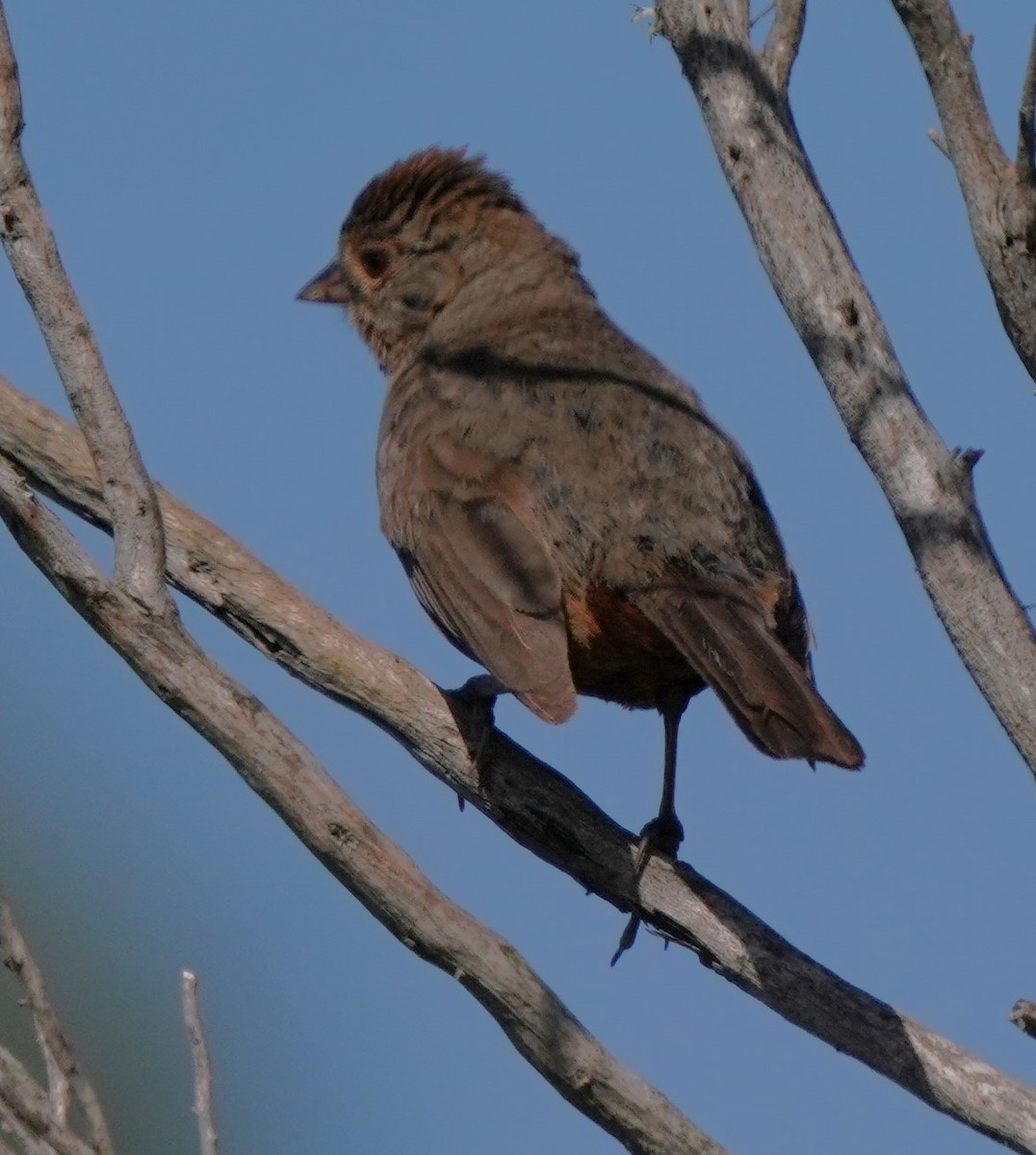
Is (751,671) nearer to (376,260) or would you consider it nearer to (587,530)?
(587,530)

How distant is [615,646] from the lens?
4.20 metres

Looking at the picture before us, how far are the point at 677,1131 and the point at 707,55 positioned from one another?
2.06m

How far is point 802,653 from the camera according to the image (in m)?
4.38

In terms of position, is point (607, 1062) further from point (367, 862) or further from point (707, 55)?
point (707, 55)

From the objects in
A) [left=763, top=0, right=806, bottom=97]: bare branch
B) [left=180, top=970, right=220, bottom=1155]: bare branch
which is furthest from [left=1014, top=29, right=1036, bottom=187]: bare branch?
[left=180, top=970, right=220, bottom=1155]: bare branch

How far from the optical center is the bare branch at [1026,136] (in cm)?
309

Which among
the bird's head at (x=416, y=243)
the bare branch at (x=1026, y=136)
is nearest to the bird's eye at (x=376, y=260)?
the bird's head at (x=416, y=243)

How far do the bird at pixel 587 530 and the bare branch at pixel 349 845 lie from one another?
73 centimetres

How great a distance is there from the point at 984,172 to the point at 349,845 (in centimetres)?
165

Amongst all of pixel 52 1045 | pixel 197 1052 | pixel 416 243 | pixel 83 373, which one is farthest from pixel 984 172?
pixel 416 243

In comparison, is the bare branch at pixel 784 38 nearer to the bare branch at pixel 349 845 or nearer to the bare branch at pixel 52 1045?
the bare branch at pixel 349 845

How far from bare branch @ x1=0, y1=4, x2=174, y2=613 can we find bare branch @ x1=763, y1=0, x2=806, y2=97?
57.7 inches

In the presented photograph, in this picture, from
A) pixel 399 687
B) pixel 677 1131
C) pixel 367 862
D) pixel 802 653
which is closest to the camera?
pixel 677 1131

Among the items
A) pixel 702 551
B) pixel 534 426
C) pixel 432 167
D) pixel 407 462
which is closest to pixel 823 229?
pixel 702 551
